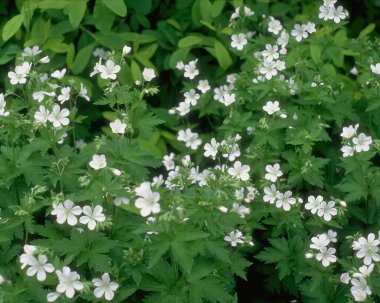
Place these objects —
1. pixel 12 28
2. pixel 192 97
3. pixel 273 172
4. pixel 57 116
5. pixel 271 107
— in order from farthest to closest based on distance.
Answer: pixel 192 97 → pixel 12 28 → pixel 271 107 → pixel 273 172 → pixel 57 116

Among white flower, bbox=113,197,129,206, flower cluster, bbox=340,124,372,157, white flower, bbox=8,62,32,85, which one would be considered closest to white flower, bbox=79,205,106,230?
white flower, bbox=113,197,129,206

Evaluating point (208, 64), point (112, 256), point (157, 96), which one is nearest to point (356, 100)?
point (208, 64)

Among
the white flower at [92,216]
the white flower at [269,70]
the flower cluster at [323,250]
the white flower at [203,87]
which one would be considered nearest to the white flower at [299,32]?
the white flower at [269,70]

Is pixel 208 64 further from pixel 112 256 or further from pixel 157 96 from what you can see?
pixel 112 256

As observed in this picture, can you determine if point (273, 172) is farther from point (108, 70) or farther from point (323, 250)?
point (108, 70)

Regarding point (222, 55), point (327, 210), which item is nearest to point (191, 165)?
point (327, 210)

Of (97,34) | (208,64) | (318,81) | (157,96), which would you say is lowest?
(157,96)
